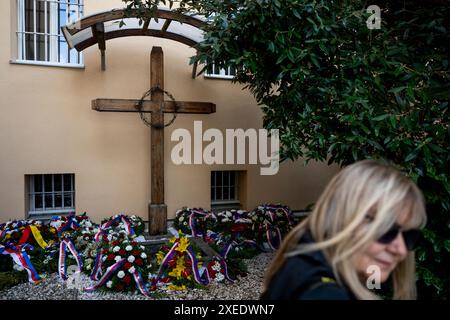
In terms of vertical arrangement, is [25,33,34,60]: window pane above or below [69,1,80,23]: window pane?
below

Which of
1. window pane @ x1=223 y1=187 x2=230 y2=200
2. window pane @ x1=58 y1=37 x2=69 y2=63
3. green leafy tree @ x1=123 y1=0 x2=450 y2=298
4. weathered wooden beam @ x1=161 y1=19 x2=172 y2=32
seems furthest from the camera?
window pane @ x1=223 y1=187 x2=230 y2=200

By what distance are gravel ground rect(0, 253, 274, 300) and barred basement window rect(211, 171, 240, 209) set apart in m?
3.10

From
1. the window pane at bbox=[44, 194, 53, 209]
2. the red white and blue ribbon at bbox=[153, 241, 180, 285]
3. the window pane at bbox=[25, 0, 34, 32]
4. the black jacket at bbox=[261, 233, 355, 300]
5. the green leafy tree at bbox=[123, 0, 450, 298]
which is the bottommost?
the red white and blue ribbon at bbox=[153, 241, 180, 285]

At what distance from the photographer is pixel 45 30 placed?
660 centimetres

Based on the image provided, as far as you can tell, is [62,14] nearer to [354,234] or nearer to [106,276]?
[106,276]

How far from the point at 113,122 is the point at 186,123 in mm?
1496

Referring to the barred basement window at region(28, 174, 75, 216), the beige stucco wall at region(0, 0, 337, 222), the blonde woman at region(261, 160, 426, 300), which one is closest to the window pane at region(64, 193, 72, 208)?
the barred basement window at region(28, 174, 75, 216)

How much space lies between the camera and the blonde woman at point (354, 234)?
1.11m

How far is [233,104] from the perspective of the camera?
24.8 ft

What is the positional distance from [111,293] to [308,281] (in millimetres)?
3929

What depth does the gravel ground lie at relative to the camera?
166 inches

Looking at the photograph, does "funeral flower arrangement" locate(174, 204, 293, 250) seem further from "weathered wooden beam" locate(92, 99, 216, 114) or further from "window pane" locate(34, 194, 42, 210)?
"window pane" locate(34, 194, 42, 210)

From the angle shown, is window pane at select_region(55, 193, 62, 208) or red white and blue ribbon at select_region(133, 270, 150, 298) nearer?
red white and blue ribbon at select_region(133, 270, 150, 298)

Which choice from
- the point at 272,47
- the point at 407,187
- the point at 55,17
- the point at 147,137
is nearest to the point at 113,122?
the point at 147,137
